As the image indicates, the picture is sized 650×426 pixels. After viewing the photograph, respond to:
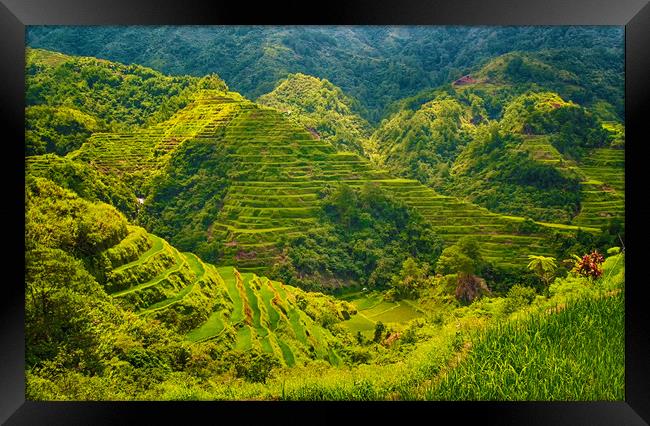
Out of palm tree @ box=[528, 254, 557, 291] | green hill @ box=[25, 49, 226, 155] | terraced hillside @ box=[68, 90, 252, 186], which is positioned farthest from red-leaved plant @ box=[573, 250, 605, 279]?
green hill @ box=[25, 49, 226, 155]

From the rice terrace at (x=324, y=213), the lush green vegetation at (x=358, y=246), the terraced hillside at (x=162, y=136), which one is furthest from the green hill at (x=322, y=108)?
the lush green vegetation at (x=358, y=246)

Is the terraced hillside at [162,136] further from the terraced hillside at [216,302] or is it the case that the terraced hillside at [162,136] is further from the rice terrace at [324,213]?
the terraced hillside at [216,302]

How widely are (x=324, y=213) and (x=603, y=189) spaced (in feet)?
6.41

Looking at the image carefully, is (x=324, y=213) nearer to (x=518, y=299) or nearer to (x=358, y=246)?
(x=358, y=246)

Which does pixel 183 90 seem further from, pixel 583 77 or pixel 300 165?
pixel 583 77

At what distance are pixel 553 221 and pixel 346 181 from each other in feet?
4.84

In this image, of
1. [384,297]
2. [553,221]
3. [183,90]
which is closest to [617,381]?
[553,221]

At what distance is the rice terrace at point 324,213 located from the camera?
4.68 meters

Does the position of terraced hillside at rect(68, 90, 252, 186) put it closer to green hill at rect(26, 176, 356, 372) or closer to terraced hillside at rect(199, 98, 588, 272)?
terraced hillside at rect(199, 98, 588, 272)

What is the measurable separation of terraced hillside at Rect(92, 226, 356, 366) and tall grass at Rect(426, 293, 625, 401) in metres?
0.90

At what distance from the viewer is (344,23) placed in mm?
4543

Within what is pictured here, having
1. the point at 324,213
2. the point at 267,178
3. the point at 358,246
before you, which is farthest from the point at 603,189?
the point at 267,178

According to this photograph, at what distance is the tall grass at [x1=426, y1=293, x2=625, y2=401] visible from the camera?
462 centimetres

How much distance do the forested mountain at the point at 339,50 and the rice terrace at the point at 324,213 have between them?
0.05 feet
